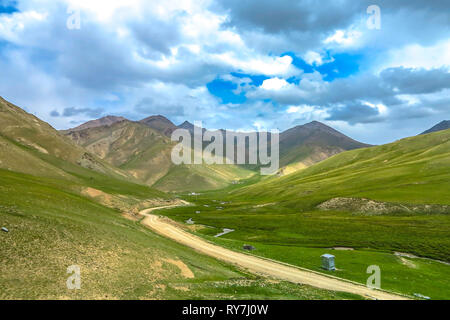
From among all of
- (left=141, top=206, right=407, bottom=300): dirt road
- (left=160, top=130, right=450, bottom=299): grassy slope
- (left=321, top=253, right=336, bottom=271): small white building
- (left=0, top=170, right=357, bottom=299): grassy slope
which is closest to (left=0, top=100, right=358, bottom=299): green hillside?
(left=0, top=170, right=357, bottom=299): grassy slope

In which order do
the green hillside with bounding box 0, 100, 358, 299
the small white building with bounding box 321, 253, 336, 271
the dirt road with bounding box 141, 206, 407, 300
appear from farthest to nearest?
the small white building with bounding box 321, 253, 336, 271 → the dirt road with bounding box 141, 206, 407, 300 → the green hillside with bounding box 0, 100, 358, 299

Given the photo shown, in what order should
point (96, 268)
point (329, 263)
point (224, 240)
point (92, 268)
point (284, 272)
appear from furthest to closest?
point (224, 240) < point (329, 263) < point (284, 272) < point (96, 268) < point (92, 268)

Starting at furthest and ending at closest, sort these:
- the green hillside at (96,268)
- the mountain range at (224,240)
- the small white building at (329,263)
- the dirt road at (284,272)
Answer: the small white building at (329,263) → the dirt road at (284,272) → the mountain range at (224,240) → the green hillside at (96,268)

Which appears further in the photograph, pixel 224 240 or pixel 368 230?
pixel 368 230

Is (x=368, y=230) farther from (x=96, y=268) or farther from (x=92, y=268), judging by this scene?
(x=92, y=268)

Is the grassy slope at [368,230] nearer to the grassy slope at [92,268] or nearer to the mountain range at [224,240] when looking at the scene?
the mountain range at [224,240]

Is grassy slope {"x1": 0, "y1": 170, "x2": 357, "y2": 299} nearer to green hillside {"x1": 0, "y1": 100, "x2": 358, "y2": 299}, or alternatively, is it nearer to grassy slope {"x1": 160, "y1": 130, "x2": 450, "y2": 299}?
green hillside {"x1": 0, "y1": 100, "x2": 358, "y2": 299}

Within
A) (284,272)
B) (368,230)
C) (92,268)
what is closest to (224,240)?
(284,272)

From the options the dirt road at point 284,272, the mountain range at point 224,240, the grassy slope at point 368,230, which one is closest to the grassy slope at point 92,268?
the mountain range at point 224,240

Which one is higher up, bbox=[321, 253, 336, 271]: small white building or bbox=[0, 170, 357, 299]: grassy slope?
bbox=[0, 170, 357, 299]: grassy slope

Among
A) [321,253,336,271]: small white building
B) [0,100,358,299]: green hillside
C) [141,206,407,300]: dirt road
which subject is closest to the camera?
[0,100,358,299]: green hillside

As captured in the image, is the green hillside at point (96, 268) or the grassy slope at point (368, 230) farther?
→ the grassy slope at point (368, 230)

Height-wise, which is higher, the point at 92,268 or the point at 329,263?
the point at 92,268
